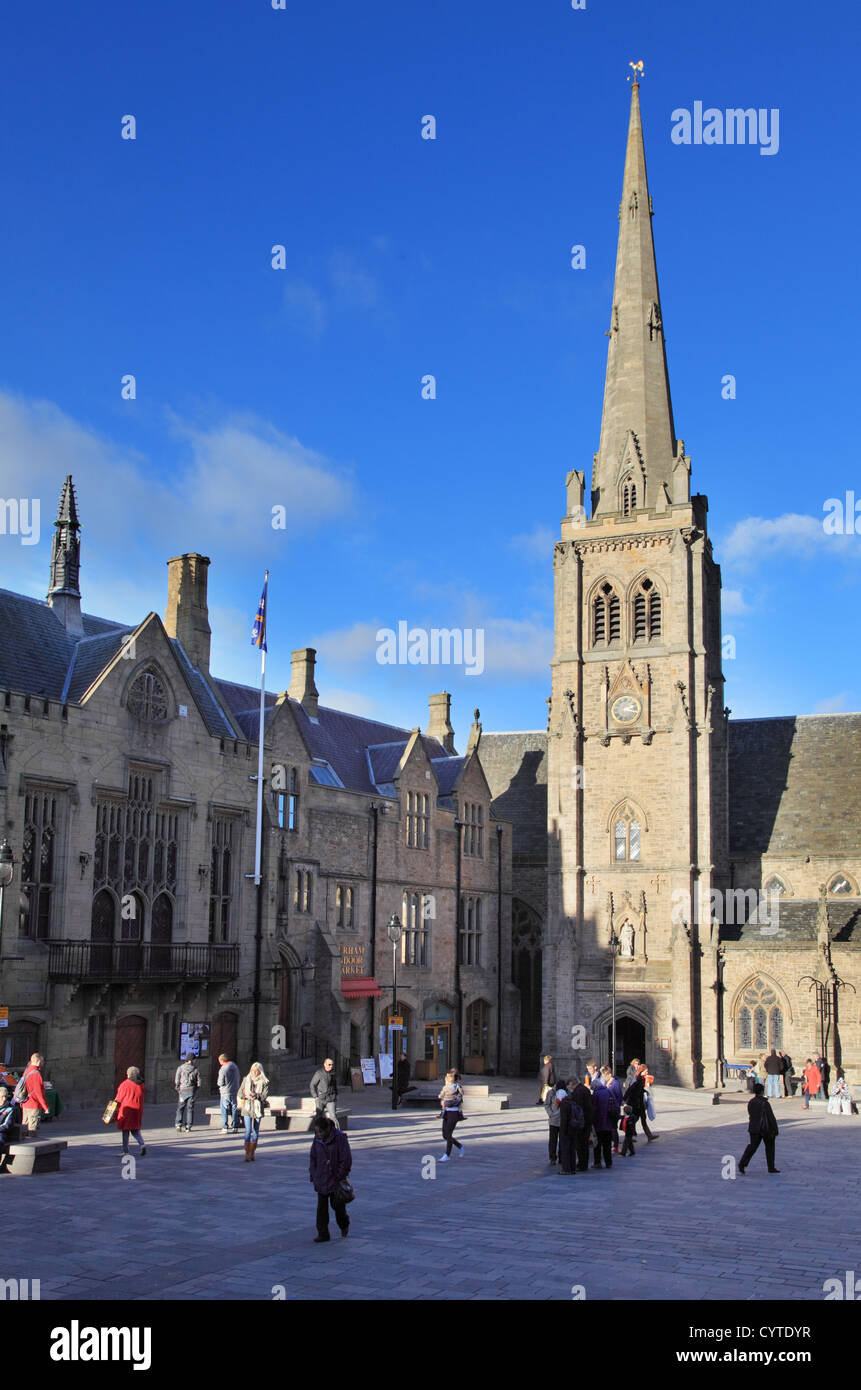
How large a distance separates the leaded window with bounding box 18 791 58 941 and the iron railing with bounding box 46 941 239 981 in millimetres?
691

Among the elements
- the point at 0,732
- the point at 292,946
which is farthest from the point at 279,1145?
the point at 292,946

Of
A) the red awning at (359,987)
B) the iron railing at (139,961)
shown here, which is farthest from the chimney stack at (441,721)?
the iron railing at (139,961)

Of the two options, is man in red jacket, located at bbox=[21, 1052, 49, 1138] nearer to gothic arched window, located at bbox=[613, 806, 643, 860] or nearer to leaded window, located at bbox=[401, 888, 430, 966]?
leaded window, located at bbox=[401, 888, 430, 966]

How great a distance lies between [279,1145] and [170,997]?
9.59m

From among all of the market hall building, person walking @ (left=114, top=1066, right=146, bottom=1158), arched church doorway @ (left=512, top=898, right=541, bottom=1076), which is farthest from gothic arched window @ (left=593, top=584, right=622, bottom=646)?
person walking @ (left=114, top=1066, right=146, bottom=1158)

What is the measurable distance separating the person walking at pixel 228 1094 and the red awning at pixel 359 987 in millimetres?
14609

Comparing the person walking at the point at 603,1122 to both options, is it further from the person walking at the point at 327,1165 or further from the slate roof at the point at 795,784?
the slate roof at the point at 795,784

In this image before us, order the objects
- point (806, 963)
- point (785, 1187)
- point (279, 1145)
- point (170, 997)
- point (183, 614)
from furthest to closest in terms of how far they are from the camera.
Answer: point (806, 963) → point (183, 614) → point (170, 997) → point (279, 1145) → point (785, 1187)

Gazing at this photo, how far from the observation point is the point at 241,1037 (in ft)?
116

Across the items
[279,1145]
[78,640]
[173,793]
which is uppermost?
[78,640]

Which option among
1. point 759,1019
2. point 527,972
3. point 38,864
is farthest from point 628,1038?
point 38,864

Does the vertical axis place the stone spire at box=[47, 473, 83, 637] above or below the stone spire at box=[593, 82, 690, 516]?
below

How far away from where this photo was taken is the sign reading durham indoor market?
40969 mm
